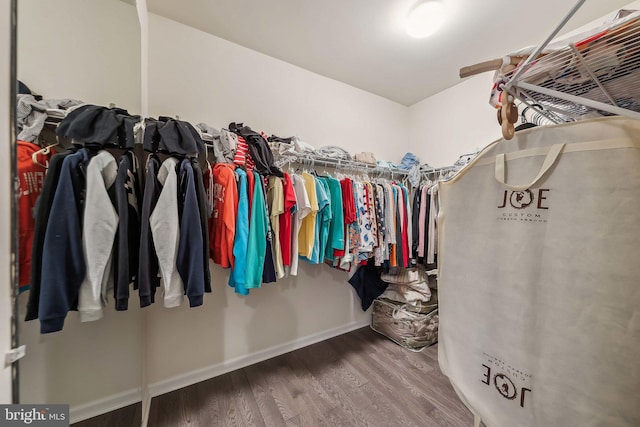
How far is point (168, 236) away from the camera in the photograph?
1077mm

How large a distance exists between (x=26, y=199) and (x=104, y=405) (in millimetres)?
1261

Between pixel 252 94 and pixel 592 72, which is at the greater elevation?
pixel 252 94

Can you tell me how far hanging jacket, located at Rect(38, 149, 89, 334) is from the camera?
2.59 ft

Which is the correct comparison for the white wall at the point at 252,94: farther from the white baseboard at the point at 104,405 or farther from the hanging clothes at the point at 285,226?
the white baseboard at the point at 104,405

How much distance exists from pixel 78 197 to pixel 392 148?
2755mm

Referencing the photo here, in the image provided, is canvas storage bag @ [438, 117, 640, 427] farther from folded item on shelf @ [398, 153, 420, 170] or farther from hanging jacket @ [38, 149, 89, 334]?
folded item on shelf @ [398, 153, 420, 170]

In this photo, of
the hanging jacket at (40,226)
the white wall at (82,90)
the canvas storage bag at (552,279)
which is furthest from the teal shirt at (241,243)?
the canvas storage bag at (552,279)

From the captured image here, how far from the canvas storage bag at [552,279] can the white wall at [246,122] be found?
1.57 metres

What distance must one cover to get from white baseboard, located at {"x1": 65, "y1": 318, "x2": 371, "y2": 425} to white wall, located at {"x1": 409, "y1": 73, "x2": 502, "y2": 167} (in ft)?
6.97

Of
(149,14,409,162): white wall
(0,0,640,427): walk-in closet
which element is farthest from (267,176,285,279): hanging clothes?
(149,14,409,162): white wall

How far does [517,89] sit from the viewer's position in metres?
0.63

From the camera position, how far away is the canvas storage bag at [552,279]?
0.43m

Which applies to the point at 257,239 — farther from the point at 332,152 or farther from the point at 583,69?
the point at 583,69

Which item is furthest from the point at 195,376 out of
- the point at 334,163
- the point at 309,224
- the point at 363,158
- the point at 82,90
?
the point at 363,158
